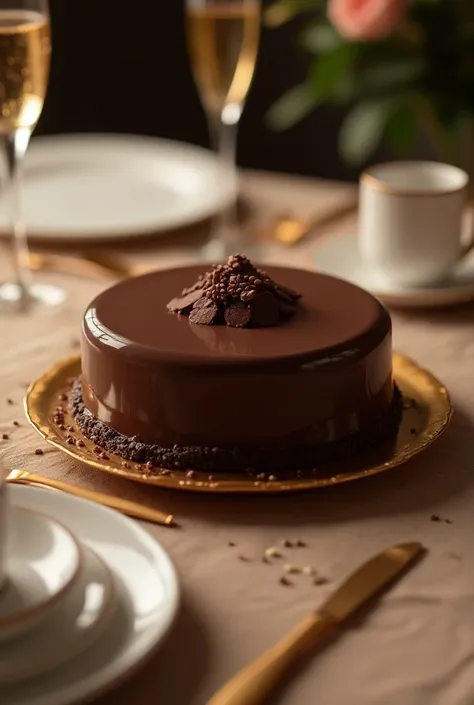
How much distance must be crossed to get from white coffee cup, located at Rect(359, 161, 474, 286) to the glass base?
402 mm

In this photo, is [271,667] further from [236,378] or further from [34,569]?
[236,378]

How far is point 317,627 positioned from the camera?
0.67 meters

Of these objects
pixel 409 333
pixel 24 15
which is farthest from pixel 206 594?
pixel 24 15

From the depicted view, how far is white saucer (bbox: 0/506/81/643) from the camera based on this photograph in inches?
23.4

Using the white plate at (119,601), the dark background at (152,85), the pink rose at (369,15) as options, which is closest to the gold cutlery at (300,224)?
the pink rose at (369,15)

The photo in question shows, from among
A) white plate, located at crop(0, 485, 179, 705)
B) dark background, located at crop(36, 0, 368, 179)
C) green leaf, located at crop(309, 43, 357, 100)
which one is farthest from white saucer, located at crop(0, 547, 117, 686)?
dark background, located at crop(36, 0, 368, 179)

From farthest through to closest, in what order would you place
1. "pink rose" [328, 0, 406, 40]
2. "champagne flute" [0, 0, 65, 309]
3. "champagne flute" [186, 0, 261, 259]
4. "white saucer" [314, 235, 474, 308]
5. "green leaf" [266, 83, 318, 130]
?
"green leaf" [266, 83, 318, 130] < "pink rose" [328, 0, 406, 40] < "champagne flute" [186, 0, 261, 259] < "white saucer" [314, 235, 474, 308] < "champagne flute" [0, 0, 65, 309]

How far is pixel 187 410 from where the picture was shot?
87cm

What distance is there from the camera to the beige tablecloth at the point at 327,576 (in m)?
0.64

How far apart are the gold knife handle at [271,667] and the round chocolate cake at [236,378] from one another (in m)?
0.21

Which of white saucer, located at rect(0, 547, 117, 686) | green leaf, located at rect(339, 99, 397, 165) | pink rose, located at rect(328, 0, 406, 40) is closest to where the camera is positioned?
white saucer, located at rect(0, 547, 117, 686)

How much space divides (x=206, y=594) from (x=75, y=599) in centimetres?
13

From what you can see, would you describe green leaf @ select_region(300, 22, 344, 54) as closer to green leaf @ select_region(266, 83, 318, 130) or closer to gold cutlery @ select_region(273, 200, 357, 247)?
green leaf @ select_region(266, 83, 318, 130)

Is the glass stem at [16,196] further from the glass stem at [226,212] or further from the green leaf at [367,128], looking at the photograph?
the green leaf at [367,128]
